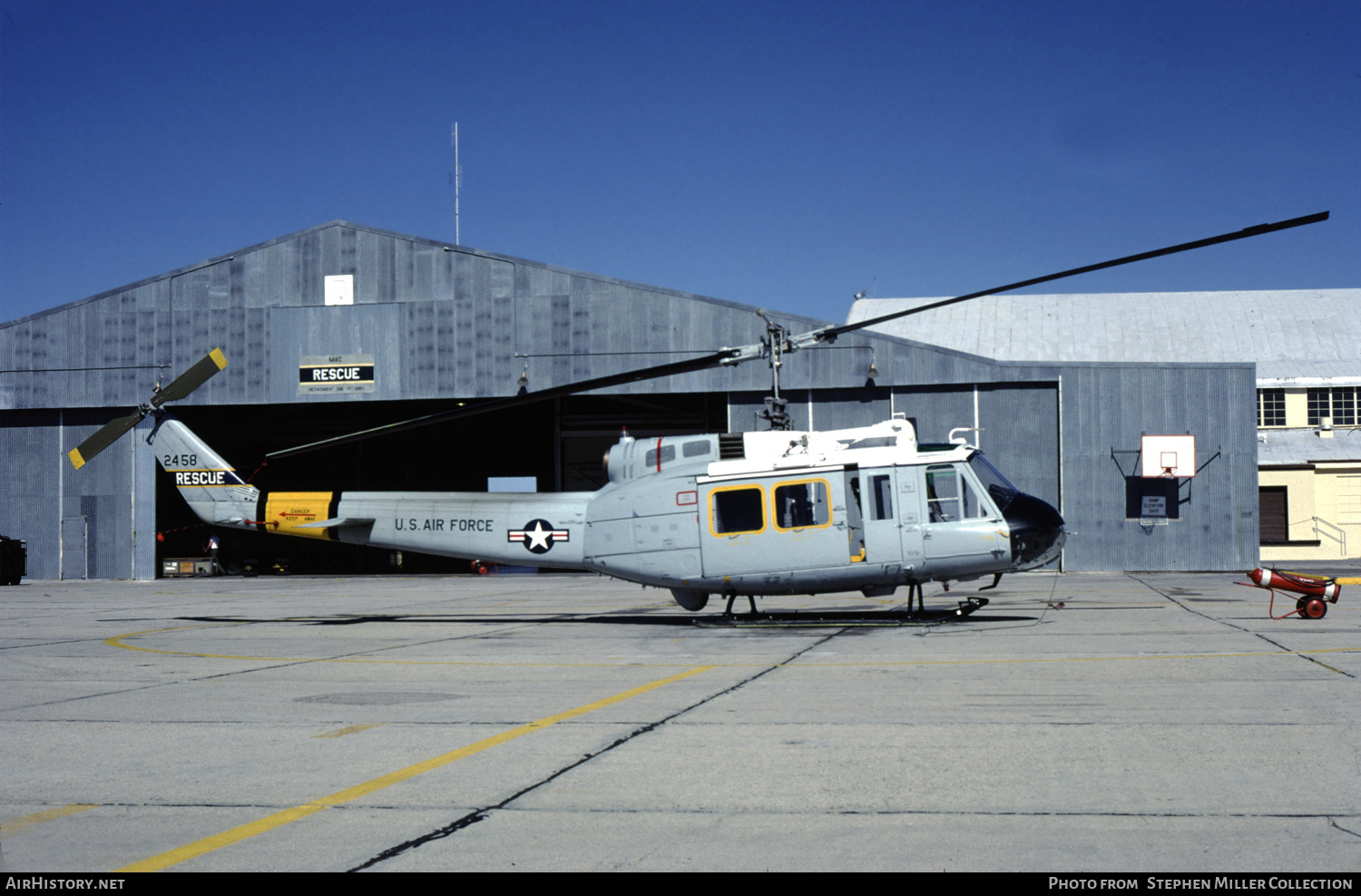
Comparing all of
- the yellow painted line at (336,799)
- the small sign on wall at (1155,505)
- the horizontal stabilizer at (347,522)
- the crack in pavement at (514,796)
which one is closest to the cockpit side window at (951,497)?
the crack in pavement at (514,796)

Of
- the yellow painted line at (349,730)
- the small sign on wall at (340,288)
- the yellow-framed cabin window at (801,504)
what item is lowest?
the yellow painted line at (349,730)

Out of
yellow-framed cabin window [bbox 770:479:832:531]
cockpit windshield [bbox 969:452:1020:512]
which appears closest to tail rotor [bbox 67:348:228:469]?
yellow-framed cabin window [bbox 770:479:832:531]

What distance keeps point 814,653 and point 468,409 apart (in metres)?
6.58

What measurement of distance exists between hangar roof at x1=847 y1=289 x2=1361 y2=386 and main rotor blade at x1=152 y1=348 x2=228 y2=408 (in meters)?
35.9

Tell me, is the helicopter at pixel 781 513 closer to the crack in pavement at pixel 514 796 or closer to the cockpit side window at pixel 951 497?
the cockpit side window at pixel 951 497

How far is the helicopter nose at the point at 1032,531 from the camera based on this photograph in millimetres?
16047

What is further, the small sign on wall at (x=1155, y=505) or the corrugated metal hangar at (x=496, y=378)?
the corrugated metal hangar at (x=496, y=378)

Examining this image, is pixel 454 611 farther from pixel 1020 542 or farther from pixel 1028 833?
pixel 1028 833

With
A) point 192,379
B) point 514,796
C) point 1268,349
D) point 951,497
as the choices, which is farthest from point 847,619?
point 1268,349

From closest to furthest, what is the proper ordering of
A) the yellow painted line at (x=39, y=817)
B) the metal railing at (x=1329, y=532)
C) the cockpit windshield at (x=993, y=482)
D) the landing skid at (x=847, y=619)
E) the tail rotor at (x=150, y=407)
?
1. the yellow painted line at (x=39, y=817)
2. the cockpit windshield at (x=993, y=482)
3. the landing skid at (x=847, y=619)
4. the tail rotor at (x=150, y=407)
5. the metal railing at (x=1329, y=532)

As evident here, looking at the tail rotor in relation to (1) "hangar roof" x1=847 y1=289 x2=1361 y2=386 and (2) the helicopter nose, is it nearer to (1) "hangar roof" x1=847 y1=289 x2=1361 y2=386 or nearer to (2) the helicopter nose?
(2) the helicopter nose

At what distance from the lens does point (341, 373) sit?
38906 millimetres

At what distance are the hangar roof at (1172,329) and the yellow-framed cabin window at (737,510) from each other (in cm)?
3534

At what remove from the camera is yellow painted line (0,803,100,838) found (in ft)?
19.6
